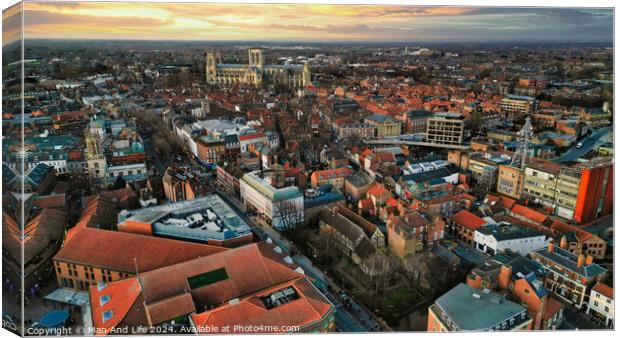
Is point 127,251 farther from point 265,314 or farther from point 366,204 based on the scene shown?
point 366,204

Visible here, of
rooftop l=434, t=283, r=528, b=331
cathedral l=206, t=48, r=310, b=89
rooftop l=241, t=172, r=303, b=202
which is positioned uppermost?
cathedral l=206, t=48, r=310, b=89

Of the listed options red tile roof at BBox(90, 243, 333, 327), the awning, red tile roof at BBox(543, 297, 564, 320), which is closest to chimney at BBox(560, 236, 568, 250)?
red tile roof at BBox(543, 297, 564, 320)

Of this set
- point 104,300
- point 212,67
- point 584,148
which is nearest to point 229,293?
point 104,300

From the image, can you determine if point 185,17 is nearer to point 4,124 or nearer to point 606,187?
point 4,124

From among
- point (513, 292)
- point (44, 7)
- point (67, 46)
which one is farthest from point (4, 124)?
point (513, 292)

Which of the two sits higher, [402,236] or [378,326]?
[402,236]

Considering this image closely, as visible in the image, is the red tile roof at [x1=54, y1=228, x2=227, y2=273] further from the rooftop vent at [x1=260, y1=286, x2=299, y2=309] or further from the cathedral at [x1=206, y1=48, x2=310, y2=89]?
the cathedral at [x1=206, y1=48, x2=310, y2=89]

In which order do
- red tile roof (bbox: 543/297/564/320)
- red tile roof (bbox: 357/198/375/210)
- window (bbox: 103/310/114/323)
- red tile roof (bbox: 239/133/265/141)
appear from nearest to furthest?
window (bbox: 103/310/114/323) → red tile roof (bbox: 543/297/564/320) → red tile roof (bbox: 357/198/375/210) → red tile roof (bbox: 239/133/265/141)
